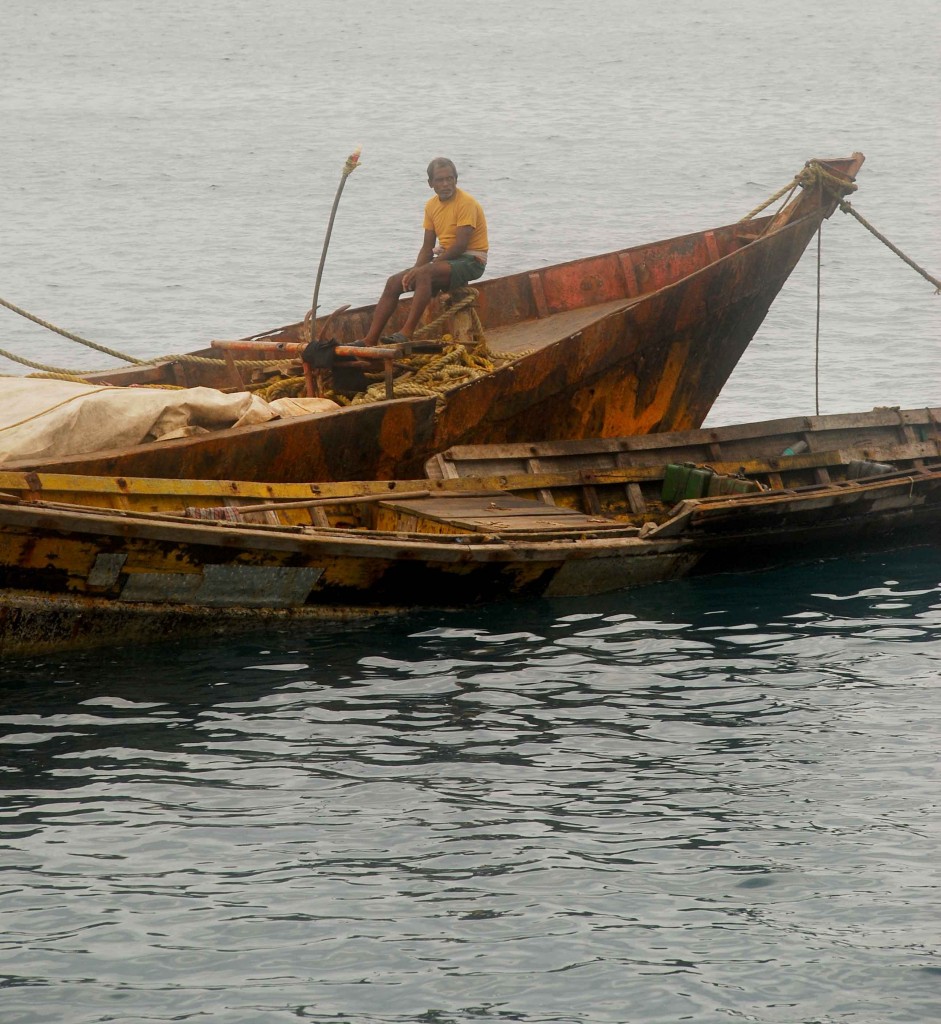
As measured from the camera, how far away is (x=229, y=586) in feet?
31.5

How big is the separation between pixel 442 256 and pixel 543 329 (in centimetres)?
204

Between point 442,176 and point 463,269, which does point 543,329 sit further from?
point 442,176

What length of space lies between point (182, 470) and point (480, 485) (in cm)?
229

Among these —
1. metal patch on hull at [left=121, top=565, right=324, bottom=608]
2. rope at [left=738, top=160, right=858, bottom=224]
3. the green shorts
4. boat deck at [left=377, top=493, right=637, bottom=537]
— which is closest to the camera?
metal patch on hull at [left=121, top=565, right=324, bottom=608]

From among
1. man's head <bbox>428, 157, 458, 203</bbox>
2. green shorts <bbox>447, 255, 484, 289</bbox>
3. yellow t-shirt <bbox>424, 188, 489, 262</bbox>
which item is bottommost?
green shorts <bbox>447, 255, 484, 289</bbox>

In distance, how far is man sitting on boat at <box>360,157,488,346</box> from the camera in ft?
40.6

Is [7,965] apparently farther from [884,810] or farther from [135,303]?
[135,303]

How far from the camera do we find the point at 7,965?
602 centimetres

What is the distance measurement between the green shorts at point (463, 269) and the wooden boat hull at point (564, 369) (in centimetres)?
88

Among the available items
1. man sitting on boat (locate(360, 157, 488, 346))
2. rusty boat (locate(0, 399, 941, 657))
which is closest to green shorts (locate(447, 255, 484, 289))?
man sitting on boat (locate(360, 157, 488, 346))

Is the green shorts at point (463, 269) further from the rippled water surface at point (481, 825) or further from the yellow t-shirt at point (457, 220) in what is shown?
the rippled water surface at point (481, 825)

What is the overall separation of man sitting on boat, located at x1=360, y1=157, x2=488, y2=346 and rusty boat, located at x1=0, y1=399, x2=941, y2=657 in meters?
1.61

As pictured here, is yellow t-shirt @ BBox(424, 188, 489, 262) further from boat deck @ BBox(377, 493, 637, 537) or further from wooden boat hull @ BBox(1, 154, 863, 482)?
boat deck @ BBox(377, 493, 637, 537)

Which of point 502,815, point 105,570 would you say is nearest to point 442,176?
point 105,570
